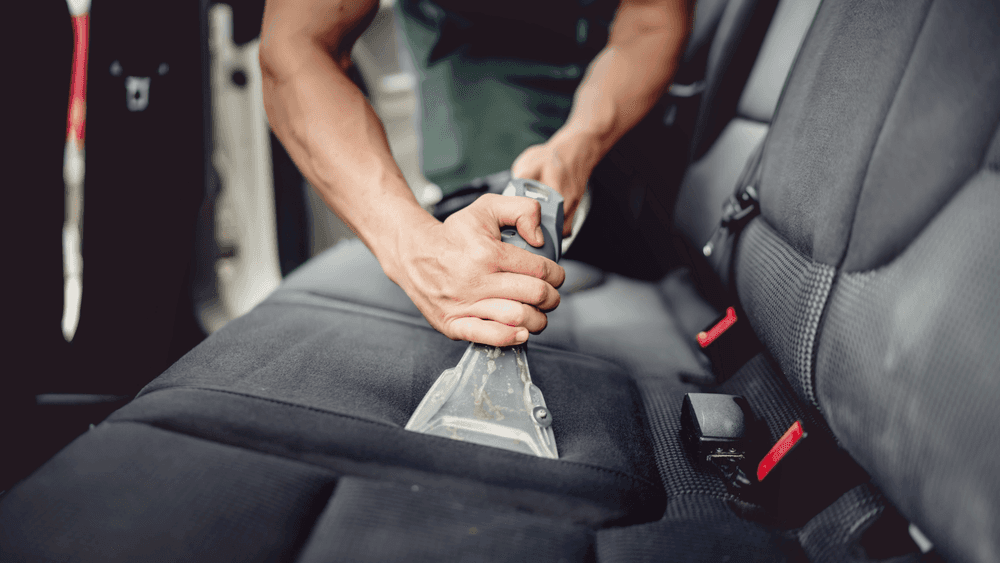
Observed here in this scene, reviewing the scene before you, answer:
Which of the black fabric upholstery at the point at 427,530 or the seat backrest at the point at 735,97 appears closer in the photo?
the black fabric upholstery at the point at 427,530

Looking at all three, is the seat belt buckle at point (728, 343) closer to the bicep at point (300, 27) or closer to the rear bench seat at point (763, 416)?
the rear bench seat at point (763, 416)

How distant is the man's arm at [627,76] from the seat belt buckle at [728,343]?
0.36 meters

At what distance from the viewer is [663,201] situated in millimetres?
1199

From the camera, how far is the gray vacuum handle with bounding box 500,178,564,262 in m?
0.67

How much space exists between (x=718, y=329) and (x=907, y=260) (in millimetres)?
390

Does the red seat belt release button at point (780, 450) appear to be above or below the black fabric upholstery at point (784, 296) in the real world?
below

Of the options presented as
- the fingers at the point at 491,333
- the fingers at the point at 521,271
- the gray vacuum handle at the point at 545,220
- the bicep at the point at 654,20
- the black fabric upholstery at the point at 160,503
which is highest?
the bicep at the point at 654,20

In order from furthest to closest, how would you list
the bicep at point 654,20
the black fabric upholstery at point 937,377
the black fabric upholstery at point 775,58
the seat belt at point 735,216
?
the bicep at point 654,20
the black fabric upholstery at point 775,58
the seat belt at point 735,216
the black fabric upholstery at point 937,377

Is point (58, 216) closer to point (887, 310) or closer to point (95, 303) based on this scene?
point (95, 303)

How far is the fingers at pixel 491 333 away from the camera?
1.98 feet

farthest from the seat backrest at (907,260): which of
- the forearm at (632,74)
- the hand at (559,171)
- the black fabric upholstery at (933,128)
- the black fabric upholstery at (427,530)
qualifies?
the forearm at (632,74)

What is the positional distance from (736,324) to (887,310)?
369mm

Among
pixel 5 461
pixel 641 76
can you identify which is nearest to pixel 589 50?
pixel 641 76

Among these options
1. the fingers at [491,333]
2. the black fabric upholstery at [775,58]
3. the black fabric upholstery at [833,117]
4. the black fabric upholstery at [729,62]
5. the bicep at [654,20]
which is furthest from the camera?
the bicep at [654,20]
